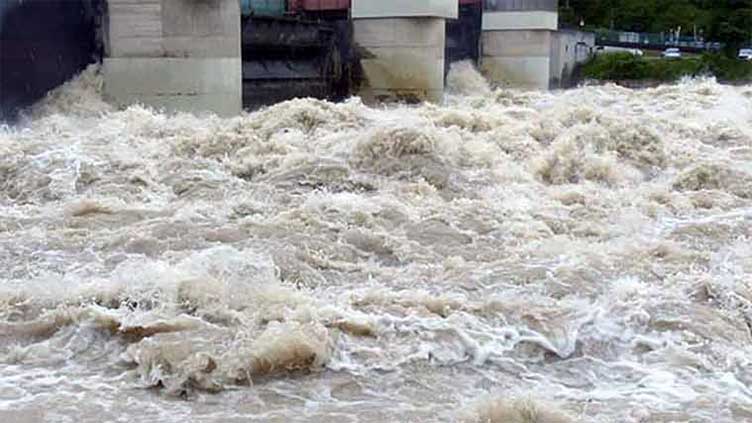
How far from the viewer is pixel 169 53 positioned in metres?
14.4

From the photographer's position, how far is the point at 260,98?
57.5ft

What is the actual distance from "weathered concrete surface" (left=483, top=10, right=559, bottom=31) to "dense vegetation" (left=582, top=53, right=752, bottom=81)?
9726 mm

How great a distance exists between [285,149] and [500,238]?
4041mm

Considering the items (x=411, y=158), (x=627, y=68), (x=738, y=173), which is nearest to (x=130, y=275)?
(x=411, y=158)

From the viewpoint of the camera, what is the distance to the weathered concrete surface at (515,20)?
89.1 ft

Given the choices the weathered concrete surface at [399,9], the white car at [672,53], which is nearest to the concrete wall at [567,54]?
the white car at [672,53]

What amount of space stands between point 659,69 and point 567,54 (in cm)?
834

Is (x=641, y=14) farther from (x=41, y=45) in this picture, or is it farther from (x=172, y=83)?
(x=41, y=45)

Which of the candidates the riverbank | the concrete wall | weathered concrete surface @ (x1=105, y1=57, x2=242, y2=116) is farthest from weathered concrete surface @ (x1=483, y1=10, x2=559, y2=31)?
weathered concrete surface @ (x1=105, y1=57, x2=242, y2=116)

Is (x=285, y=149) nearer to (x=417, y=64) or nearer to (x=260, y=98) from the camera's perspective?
(x=260, y=98)

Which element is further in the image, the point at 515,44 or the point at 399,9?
the point at 515,44

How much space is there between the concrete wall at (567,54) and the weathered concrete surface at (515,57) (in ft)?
7.30

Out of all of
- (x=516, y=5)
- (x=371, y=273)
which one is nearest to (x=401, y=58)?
(x=516, y=5)

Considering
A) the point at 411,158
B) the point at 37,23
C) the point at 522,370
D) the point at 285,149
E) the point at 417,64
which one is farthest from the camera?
the point at 417,64
